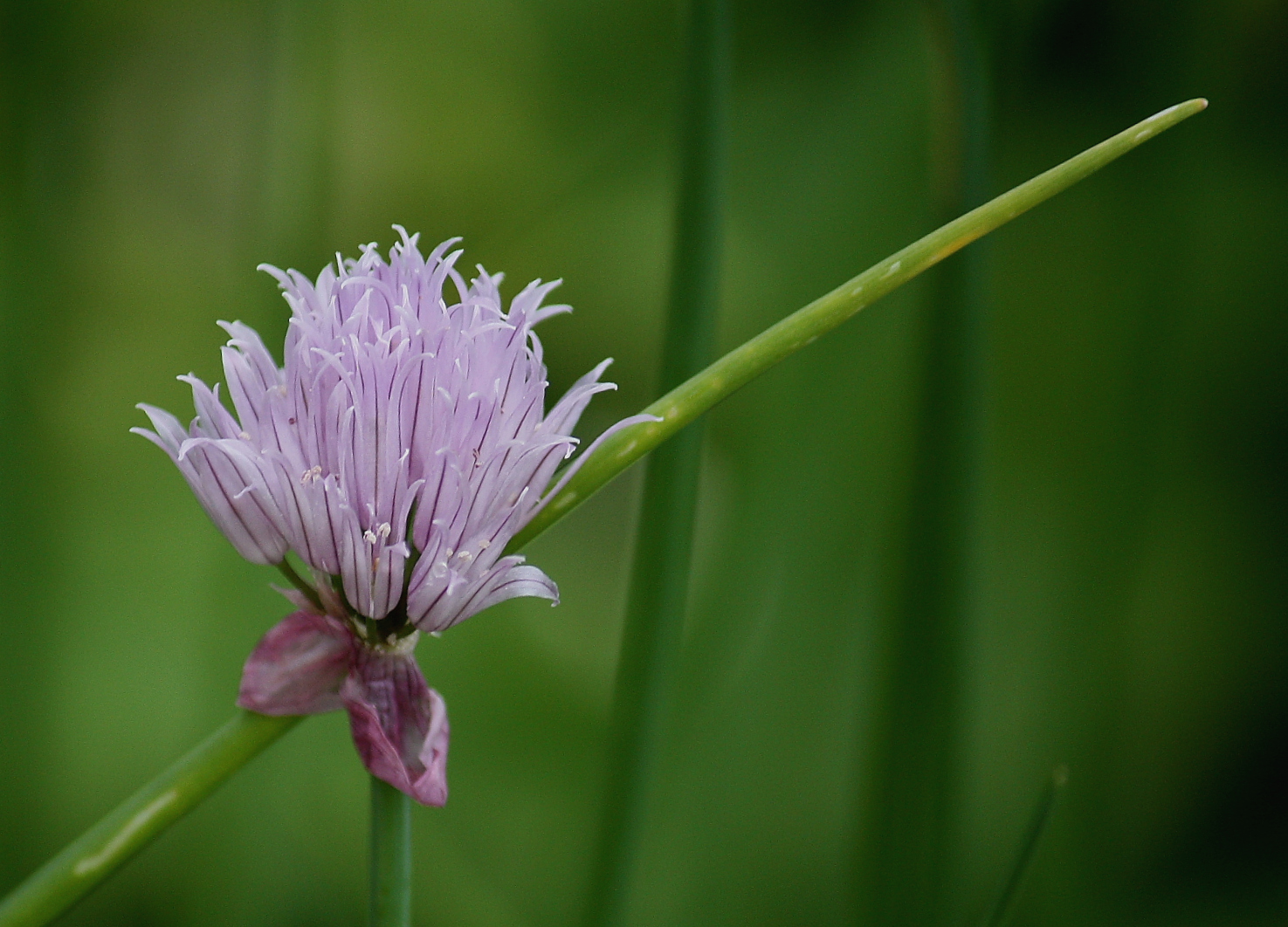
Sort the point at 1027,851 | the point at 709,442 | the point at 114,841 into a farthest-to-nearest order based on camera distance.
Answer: the point at 709,442
the point at 1027,851
the point at 114,841

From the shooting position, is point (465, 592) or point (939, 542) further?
point (939, 542)

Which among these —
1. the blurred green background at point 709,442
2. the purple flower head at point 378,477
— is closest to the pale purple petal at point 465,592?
the purple flower head at point 378,477

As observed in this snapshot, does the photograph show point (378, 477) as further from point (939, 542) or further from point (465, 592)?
point (939, 542)

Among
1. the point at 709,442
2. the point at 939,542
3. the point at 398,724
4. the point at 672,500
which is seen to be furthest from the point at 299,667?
the point at 709,442

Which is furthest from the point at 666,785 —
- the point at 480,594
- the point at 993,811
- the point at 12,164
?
the point at 12,164

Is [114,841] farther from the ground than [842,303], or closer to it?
closer to it

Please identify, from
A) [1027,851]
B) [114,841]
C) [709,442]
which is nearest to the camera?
[114,841]

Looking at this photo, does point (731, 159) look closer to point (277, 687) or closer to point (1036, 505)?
point (1036, 505)
